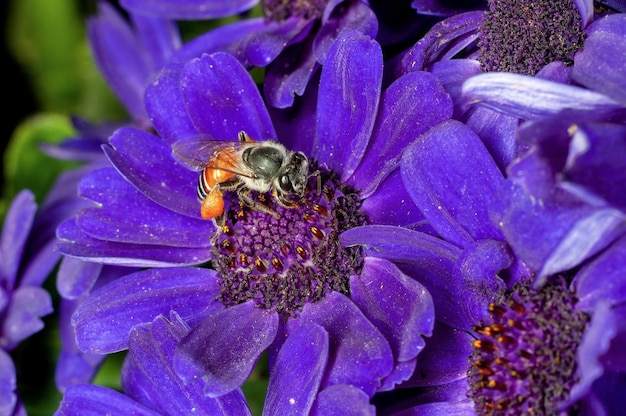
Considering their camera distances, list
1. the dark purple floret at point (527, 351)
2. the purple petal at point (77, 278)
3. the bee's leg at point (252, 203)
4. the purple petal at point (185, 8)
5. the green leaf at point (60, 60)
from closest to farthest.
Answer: the dark purple floret at point (527, 351)
the bee's leg at point (252, 203)
the purple petal at point (77, 278)
the purple petal at point (185, 8)
the green leaf at point (60, 60)

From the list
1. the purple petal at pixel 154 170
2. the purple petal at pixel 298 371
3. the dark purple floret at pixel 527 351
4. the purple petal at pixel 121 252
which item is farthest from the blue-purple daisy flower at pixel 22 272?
the dark purple floret at pixel 527 351

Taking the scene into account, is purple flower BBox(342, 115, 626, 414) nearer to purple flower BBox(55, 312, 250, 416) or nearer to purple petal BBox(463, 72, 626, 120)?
purple petal BBox(463, 72, 626, 120)

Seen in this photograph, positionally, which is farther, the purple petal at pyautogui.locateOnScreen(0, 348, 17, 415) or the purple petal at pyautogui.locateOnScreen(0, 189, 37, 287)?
the purple petal at pyautogui.locateOnScreen(0, 189, 37, 287)

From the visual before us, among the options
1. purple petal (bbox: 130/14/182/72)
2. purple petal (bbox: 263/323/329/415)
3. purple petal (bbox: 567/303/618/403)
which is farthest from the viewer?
purple petal (bbox: 130/14/182/72)

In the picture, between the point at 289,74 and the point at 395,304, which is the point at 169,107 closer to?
the point at 289,74

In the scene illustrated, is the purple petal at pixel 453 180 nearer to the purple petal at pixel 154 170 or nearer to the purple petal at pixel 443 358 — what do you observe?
the purple petal at pixel 443 358

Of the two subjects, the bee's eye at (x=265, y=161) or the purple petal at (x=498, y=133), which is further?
the bee's eye at (x=265, y=161)

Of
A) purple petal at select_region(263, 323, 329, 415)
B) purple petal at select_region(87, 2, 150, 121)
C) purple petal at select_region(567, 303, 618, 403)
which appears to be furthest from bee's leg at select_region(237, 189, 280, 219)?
purple petal at select_region(87, 2, 150, 121)
